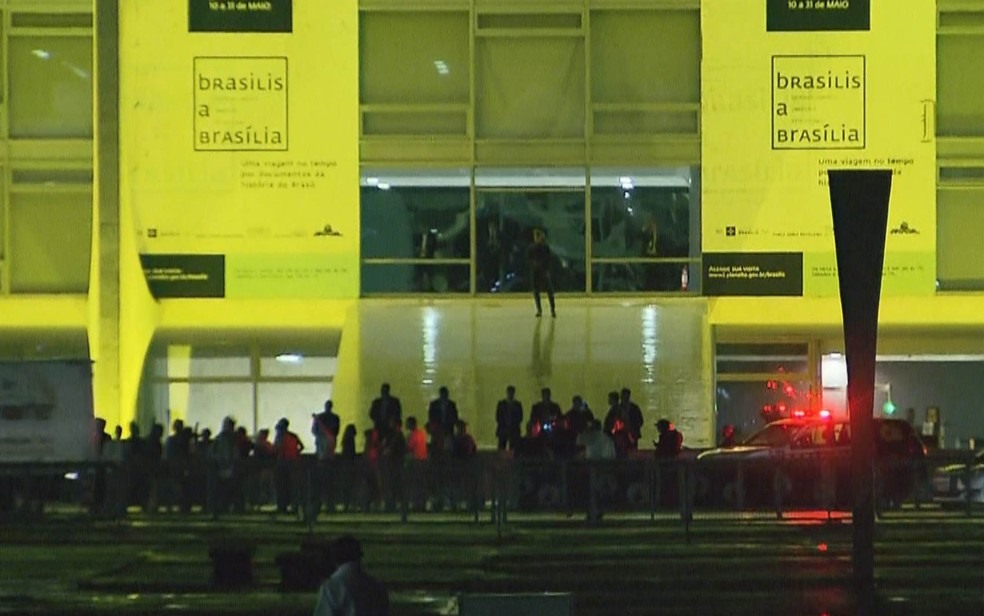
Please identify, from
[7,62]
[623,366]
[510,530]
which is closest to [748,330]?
[623,366]

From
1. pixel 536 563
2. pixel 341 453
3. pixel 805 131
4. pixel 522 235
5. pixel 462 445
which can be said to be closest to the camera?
pixel 536 563

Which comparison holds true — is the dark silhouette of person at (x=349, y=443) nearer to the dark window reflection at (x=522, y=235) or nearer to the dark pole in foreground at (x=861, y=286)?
the dark window reflection at (x=522, y=235)

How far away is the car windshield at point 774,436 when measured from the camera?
2708cm

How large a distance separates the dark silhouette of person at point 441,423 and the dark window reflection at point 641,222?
7040mm

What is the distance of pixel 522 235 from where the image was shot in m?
32.6

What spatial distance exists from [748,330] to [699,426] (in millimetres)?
3041

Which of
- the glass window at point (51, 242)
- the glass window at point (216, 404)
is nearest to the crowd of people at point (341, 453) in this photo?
the glass window at point (216, 404)

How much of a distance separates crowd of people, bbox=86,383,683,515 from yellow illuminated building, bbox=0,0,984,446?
13.9 ft

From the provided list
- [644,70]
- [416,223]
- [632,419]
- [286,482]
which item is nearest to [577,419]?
[632,419]

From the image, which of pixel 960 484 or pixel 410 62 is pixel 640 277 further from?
pixel 960 484

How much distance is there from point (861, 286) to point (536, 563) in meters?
9.83

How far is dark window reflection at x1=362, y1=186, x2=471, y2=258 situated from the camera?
32562 millimetres

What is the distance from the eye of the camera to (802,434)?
26.8 meters

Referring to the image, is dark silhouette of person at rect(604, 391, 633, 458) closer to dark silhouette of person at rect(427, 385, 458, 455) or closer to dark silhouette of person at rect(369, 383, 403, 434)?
dark silhouette of person at rect(427, 385, 458, 455)
